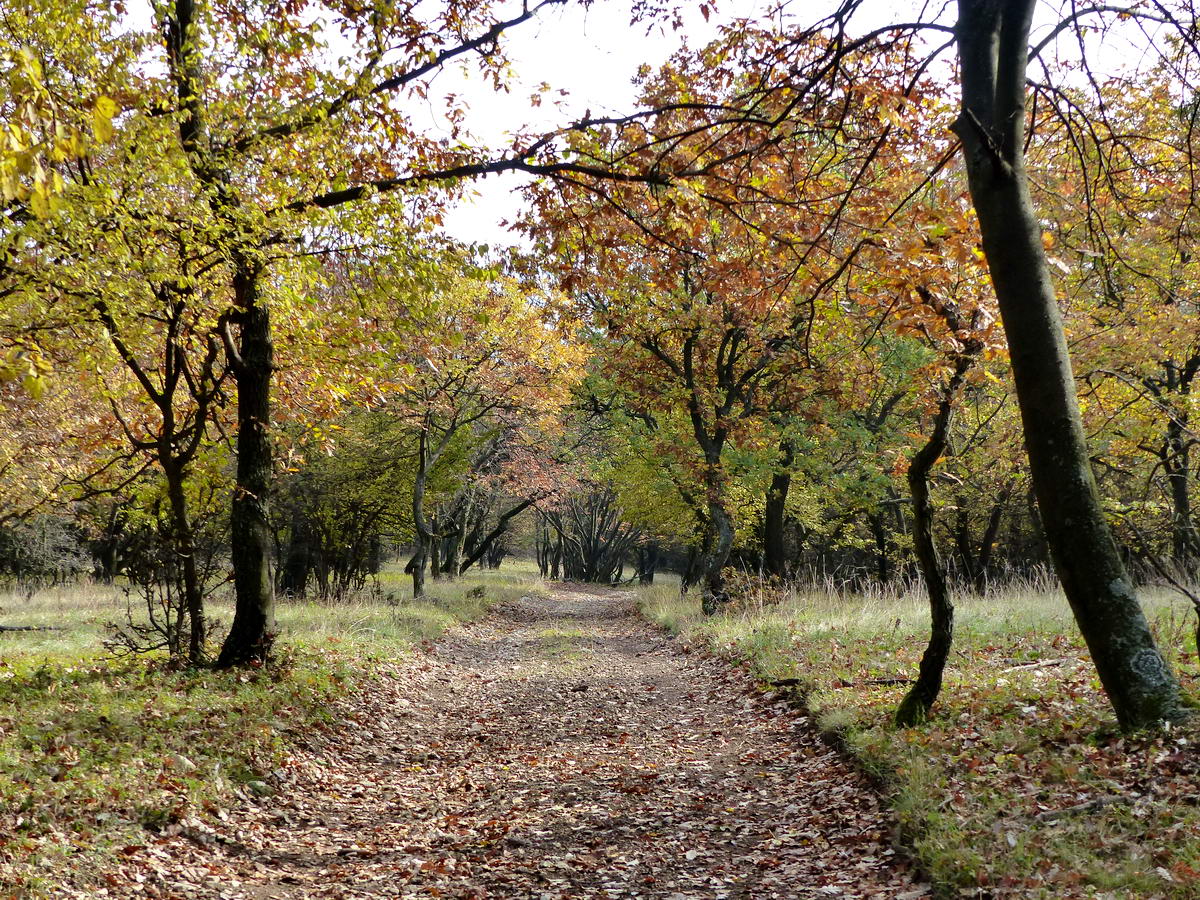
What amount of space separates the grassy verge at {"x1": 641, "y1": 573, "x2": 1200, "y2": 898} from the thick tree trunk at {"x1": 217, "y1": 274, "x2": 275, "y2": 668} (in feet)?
21.1

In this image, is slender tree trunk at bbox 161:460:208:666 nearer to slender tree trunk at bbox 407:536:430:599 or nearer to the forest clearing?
the forest clearing

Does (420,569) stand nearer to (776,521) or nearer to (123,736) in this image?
(776,521)

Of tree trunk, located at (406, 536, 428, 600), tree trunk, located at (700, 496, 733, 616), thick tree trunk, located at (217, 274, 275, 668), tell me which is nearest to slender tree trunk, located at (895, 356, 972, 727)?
thick tree trunk, located at (217, 274, 275, 668)

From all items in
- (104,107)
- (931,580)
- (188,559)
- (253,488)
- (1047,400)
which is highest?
(104,107)

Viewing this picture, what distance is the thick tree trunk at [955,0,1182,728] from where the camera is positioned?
16.1ft

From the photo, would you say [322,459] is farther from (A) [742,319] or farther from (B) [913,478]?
(B) [913,478]

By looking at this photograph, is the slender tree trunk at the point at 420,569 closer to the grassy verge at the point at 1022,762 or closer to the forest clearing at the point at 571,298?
the forest clearing at the point at 571,298

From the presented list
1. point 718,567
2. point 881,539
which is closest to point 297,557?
point 718,567

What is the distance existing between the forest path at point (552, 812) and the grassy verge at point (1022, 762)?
14.7 inches

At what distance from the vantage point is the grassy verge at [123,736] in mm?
4688

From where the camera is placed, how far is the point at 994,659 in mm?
8602

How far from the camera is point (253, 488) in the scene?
9.39m

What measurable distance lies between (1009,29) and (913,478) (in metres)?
3.60

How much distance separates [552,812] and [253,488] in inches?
222
